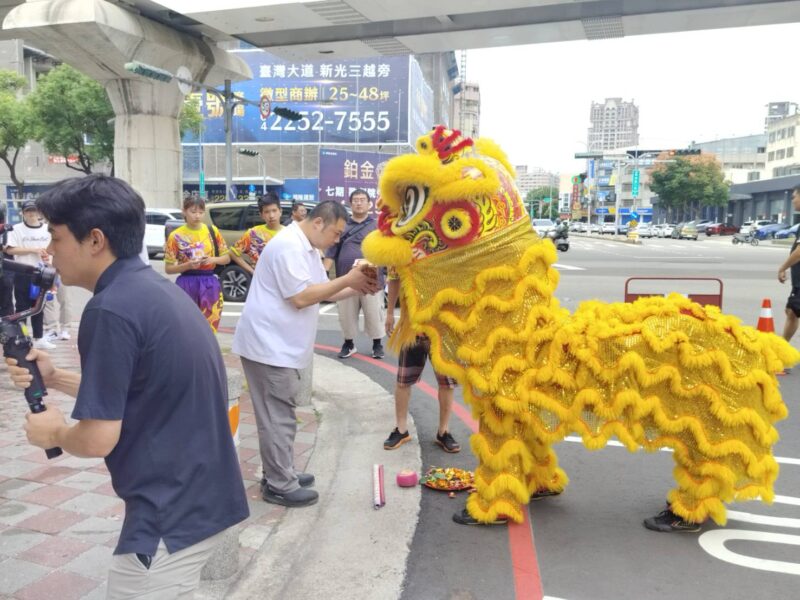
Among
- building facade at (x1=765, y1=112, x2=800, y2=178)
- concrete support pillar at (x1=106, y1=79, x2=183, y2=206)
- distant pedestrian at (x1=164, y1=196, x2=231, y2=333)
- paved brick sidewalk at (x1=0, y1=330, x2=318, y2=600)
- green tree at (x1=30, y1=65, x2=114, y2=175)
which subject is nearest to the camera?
paved brick sidewalk at (x1=0, y1=330, x2=318, y2=600)

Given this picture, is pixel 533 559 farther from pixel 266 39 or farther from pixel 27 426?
pixel 266 39

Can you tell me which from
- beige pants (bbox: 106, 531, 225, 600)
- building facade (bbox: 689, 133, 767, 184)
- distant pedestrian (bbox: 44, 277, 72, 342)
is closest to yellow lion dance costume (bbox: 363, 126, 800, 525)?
beige pants (bbox: 106, 531, 225, 600)

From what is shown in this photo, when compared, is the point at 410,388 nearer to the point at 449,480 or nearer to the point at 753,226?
the point at 449,480

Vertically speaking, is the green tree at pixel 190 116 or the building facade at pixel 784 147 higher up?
the building facade at pixel 784 147

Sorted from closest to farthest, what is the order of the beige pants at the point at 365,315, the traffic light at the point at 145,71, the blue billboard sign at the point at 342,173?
the beige pants at the point at 365,315
the traffic light at the point at 145,71
the blue billboard sign at the point at 342,173

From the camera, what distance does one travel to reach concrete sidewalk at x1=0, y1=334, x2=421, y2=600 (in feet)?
9.73

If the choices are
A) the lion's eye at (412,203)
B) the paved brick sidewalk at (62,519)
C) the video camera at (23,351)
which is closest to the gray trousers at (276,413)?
the paved brick sidewalk at (62,519)

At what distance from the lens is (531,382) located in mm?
3326

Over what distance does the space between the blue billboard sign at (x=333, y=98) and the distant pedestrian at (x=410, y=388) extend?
42095 millimetres

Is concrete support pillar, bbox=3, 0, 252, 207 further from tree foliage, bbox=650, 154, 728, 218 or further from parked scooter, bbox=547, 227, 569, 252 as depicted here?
tree foliage, bbox=650, 154, 728, 218

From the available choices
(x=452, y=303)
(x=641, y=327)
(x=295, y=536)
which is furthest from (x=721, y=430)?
(x=295, y=536)

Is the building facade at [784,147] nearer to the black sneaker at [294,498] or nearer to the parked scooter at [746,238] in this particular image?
the parked scooter at [746,238]

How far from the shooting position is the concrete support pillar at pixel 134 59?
41.2 feet

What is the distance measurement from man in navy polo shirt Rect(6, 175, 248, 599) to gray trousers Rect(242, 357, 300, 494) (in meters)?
1.84
